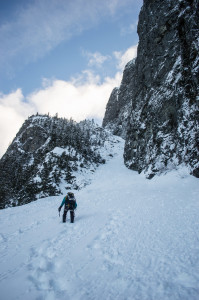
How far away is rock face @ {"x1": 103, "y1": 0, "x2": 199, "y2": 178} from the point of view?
1561cm

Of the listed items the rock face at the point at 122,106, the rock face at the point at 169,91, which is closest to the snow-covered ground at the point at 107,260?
the rock face at the point at 169,91

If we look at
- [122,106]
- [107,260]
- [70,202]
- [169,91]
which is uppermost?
[122,106]

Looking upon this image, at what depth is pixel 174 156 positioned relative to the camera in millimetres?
16641

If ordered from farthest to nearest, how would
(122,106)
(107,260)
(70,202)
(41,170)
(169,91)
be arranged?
(122,106)
(41,170)
(169,91)
(70,202)
(107,260)

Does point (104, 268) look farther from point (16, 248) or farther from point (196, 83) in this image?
point (196, 83)

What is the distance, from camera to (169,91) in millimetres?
19531

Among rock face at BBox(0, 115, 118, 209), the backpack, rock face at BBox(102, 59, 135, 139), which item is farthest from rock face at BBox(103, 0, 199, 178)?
rock face at BBox(102, 59, 135, 139)

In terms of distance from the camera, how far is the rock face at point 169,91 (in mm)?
15609

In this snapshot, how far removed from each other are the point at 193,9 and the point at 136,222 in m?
25.8

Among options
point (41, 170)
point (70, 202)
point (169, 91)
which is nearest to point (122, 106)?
point (169, 91)

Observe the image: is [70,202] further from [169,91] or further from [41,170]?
[41,170]

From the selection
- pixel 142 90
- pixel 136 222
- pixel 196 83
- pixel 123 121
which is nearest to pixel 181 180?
pixel 136 222

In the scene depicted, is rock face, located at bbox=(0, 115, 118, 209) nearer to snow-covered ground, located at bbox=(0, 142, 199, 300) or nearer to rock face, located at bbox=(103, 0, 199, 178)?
rock face, located at bbox=(103, 0, 199, 178)

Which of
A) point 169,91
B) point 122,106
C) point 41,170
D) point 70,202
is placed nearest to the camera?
point 70,202
